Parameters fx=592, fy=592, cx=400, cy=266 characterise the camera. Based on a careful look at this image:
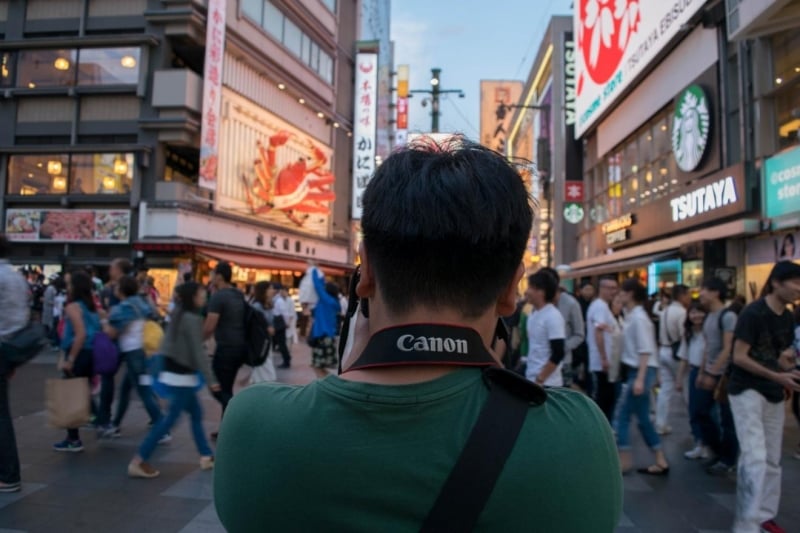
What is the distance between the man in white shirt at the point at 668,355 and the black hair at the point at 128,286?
6377mm

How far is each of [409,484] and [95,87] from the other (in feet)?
79.8

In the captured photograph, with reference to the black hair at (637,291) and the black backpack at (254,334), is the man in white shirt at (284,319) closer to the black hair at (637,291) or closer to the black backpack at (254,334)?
the black backpack at (254,334)

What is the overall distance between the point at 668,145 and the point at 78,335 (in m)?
18.2

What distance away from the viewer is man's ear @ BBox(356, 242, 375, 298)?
1.16 meters

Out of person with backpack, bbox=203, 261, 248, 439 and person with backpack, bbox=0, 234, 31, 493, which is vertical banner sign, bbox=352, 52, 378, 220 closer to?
person with backpack, bbox=203, 261, 248, 439

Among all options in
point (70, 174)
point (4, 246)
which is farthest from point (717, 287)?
point (70, 174)

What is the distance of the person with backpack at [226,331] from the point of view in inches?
246

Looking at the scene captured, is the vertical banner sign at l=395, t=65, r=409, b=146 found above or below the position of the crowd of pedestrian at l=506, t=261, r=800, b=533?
above

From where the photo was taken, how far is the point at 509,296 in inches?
47.0

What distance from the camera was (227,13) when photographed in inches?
A: 904

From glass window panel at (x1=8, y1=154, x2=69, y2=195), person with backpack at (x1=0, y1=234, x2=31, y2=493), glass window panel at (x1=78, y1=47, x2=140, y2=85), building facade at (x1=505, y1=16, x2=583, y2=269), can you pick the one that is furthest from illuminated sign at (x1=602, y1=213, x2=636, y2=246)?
glass window panel at (x1=8, y1=154, x2=69, y2=195)

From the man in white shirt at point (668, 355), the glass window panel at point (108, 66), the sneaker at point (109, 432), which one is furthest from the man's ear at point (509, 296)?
the glass window panel at point (108, 66)

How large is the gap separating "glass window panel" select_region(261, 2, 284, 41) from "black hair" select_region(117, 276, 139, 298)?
877 inches

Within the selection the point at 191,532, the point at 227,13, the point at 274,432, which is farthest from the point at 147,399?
the point at 227,13
